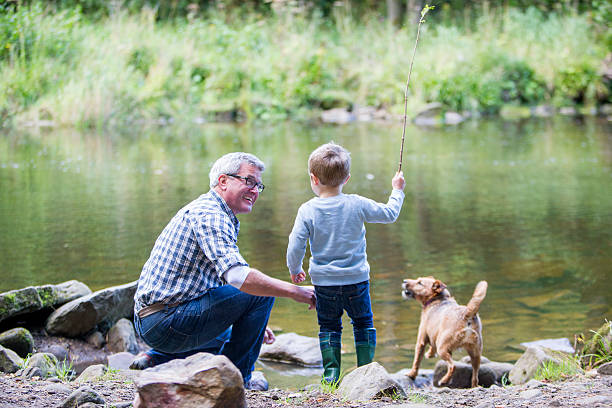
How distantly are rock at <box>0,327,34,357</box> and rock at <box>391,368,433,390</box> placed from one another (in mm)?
2040

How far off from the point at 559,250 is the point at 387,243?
1.48 meters

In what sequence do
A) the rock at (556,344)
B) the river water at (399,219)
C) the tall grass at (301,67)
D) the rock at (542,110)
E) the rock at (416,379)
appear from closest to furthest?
the rock at (416,379) < the rock at (556,344) < the river water at (399,219) < the tall grass at (301,67) < the rock at (542,110)

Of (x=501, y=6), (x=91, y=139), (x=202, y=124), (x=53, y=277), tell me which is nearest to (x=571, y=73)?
(x=501, y=6)

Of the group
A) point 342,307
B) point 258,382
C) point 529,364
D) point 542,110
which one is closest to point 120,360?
point 258,382

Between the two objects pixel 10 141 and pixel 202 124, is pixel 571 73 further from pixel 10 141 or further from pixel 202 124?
pixel 10 141

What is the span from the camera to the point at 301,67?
65.4 ft

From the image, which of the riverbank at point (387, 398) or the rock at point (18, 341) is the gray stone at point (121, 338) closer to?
the rock at point (18, 341)

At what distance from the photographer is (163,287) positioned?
338 cm

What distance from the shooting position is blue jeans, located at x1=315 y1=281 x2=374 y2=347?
3605mm

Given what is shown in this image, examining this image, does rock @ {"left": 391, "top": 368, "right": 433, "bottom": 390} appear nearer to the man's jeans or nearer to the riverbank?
the riverbank

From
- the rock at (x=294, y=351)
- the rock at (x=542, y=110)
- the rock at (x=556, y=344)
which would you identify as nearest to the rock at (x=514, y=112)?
the rock at (x=542, y=110)

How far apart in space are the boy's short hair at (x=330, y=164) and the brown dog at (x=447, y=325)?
983 millimetres

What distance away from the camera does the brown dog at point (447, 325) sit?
3.99m

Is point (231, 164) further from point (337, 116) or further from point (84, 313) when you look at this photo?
point (337, 116)
